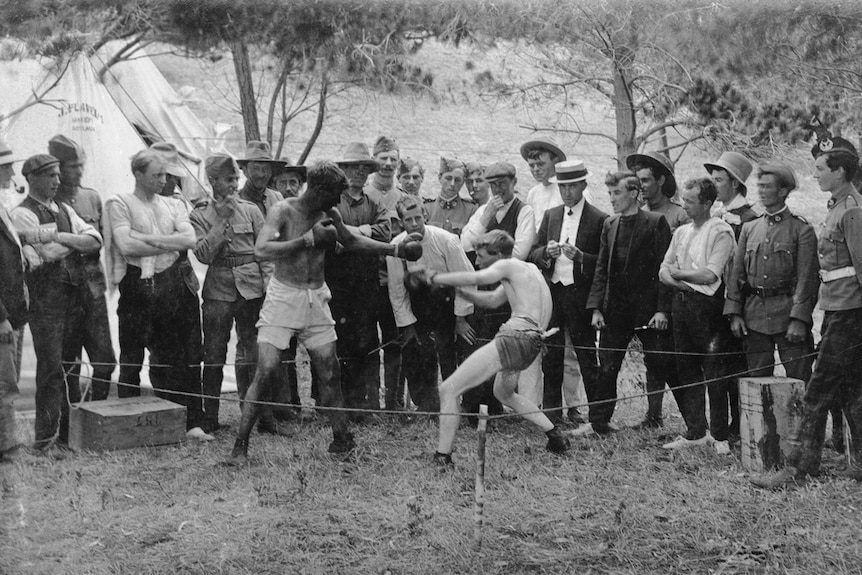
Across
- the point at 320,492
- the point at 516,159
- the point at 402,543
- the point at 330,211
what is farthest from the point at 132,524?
the point at 516,159

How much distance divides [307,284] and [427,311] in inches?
30.2

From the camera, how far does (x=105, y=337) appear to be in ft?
21.6

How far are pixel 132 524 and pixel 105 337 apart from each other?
1511mm

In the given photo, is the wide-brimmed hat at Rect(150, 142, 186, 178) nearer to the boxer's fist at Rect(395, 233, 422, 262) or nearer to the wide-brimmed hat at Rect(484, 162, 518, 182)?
the boxer's fist at Rect(395, 233, 422, 262)

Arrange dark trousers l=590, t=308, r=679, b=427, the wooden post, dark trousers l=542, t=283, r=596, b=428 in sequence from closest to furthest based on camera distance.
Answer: the wooden post < dark trousers l=542, t=283, r=596, b=428 < dark trousers l=590, t=308, r=679, b=427

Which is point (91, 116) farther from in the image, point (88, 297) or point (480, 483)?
point (480, 483)

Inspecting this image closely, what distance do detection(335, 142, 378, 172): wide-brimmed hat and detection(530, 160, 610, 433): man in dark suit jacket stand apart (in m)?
1.25

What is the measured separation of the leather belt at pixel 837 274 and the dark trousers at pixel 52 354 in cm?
470

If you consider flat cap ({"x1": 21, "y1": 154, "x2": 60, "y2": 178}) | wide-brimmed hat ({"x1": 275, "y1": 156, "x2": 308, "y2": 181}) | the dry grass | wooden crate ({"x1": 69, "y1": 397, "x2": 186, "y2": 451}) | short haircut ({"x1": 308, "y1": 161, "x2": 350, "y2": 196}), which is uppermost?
flat cap ({"x1": 21, "y1": 154, "x2": 60, "y2": 178})

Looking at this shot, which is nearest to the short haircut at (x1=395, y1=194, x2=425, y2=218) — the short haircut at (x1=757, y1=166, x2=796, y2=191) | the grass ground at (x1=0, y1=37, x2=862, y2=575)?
the grass ground at (x1=0, y1=37, x2=862, y2=575)

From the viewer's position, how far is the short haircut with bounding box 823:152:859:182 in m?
6.15

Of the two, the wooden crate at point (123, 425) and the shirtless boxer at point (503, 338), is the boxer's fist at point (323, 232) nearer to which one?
the shirtless boxer at point (503, 338)

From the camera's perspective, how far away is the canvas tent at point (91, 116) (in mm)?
6125

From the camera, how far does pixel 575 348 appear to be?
650cm
